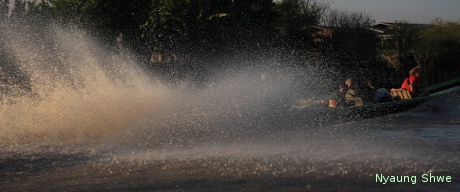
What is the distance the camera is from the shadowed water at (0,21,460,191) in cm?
820

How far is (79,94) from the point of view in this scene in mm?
14625

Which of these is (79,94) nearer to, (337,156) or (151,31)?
(337,156)

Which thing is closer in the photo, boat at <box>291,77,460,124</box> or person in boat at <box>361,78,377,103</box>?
boat at <box>291,77,460,124</box>

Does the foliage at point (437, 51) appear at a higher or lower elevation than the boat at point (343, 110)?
higher

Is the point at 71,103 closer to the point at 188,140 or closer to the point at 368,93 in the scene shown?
the point at 188,140

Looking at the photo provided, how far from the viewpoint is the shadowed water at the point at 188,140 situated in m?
8.20

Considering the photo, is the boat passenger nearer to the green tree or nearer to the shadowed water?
the shadowed water

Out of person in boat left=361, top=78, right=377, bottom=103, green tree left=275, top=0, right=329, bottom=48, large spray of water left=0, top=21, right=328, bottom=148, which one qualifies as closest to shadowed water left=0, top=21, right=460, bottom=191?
large spray of water left=0, top=21, right=328, bottom=148

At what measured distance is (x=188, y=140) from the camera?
1180 centimetres

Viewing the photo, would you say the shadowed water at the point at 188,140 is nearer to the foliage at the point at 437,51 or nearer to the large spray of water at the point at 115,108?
the large spray of water at the point at 115,108

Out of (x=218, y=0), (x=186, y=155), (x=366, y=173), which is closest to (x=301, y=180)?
(x=366, y=173)

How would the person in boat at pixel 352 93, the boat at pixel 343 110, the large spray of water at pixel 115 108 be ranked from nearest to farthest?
the large spray of water at pixel 115 108
the boat at pixel 343 110
the person in boat at pixel 352 93

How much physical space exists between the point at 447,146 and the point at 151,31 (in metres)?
32.9

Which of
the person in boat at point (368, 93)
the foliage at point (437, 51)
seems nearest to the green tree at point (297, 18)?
the foliage at point (437, 51)
